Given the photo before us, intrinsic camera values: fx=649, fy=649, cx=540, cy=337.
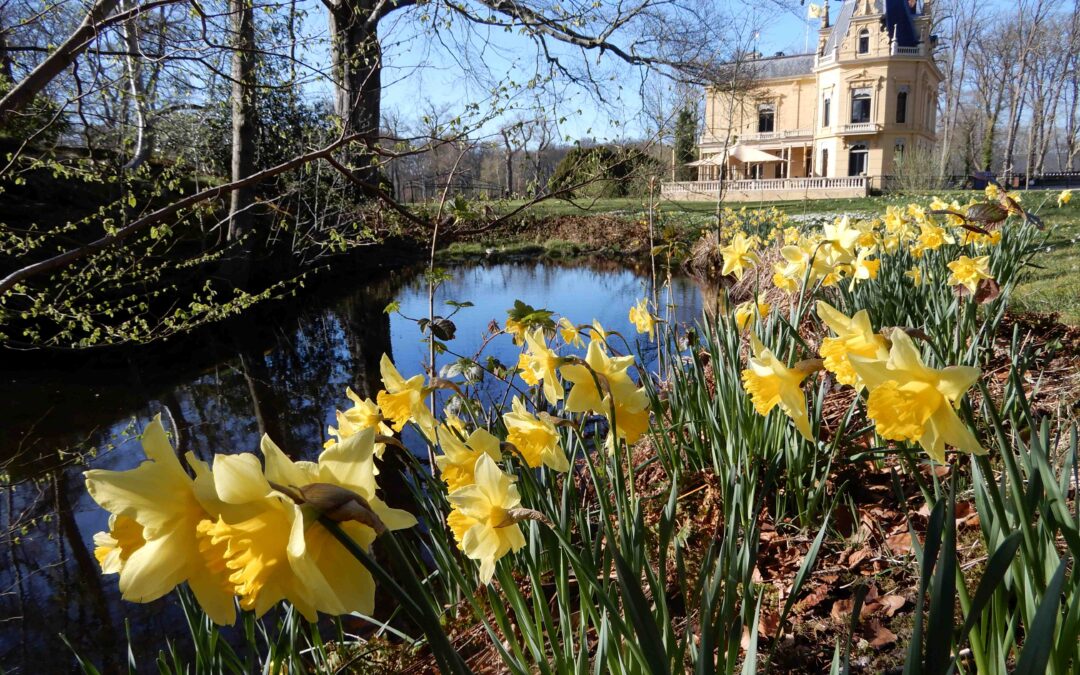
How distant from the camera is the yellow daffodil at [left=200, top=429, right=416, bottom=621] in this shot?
1.99 ft

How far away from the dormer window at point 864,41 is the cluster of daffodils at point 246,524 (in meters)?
38.2

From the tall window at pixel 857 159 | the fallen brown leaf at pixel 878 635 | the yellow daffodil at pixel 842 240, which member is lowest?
the fallen brown leaf at pixel 878 635

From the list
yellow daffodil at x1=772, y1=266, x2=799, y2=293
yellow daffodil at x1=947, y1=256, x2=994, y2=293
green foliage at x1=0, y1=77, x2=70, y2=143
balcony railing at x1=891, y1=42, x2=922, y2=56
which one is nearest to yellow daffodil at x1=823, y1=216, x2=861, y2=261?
yellow daffodil at x1=772, y1=266, x2=799, y2=293

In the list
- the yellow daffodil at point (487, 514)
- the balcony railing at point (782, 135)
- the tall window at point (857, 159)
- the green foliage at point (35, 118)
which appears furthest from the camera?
the balcony railing at point (782, 135)

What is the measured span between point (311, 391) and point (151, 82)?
2.80 m

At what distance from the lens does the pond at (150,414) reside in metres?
2.70

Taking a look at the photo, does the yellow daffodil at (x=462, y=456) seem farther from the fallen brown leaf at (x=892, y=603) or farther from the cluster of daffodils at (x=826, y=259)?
the cluster of daffodils at (x=826, y=259)

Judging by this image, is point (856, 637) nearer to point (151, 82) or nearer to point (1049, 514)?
point (1049, 514)

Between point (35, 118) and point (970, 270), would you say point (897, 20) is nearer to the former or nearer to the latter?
point (970, 270)

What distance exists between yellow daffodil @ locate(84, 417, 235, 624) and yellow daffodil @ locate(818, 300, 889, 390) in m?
0.94

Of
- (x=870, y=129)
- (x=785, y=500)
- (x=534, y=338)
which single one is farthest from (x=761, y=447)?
(x=870, y=129)

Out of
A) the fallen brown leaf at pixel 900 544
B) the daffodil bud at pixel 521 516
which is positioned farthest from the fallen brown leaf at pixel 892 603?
the daffodil bud at pixel 521 516

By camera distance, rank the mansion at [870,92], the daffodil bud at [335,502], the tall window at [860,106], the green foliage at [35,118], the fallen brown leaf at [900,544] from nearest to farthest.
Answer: the daffodil bud at [335,502]
the fallen brown leaf at [900,544]
the green foliage at [35,118]
the mansion at [870,92]
the tall window at [860,106]

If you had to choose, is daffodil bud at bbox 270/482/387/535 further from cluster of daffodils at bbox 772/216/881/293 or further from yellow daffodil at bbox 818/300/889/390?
cluster of daffodils at bbox 772/216/881/293
